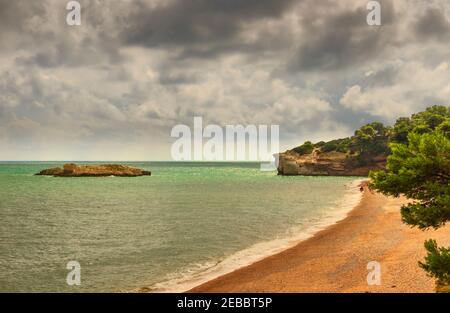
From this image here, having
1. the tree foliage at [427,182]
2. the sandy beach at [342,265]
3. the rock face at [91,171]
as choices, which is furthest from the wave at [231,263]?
the rock face at [91,171]

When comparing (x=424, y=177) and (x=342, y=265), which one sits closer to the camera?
(x=424, y=177)

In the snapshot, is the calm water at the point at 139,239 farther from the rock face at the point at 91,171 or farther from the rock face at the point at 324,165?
the rock face at the point at 324,165

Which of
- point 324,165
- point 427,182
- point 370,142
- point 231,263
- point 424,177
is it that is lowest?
point 231,263

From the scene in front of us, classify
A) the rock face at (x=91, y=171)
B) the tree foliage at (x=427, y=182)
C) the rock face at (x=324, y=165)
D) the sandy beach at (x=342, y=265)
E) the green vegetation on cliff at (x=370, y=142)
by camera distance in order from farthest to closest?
the rock face at (x=91, y=171) < the rock face at (x=324, y=165) < the green vegetation on cliff at (x=370, y=142) < the sandy beach at (x=342, y=265) < the tree foliage at (x=427, y=182)

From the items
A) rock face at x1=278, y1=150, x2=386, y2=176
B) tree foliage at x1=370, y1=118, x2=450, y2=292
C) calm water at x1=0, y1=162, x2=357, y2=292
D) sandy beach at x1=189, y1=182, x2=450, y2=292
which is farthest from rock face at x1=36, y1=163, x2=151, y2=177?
tree foliage at x1=370, y1=118, x2=450, y2=292

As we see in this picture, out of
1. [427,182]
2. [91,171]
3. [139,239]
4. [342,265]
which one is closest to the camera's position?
[427,182]

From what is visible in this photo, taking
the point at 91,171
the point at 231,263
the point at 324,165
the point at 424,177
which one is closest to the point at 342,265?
the point at 231,263

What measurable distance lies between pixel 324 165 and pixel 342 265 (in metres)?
130

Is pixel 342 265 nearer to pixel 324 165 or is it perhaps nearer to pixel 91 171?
pixel 324 165

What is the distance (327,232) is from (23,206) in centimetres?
4104

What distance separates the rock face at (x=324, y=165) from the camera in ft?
460

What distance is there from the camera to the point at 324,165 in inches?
5723

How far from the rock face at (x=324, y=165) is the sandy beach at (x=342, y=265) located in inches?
4590

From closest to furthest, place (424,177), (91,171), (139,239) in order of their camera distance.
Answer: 1. (424,177)
2. (139,239)
3. (91,171)
